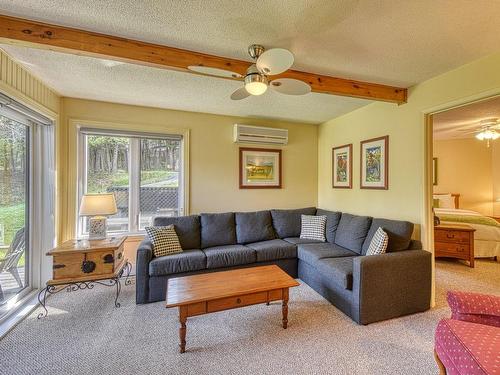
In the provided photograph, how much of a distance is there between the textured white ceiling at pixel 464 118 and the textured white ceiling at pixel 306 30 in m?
1.21

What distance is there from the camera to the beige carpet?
66.6 inches

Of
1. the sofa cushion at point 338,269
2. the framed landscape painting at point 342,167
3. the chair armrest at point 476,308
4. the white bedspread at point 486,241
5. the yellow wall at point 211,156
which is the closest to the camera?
the chair armrest at point 476,308

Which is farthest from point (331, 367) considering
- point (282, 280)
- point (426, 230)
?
point (426, 230)

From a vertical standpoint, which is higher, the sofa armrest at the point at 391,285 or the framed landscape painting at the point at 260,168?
the framed landscape painting at the point at 260,168

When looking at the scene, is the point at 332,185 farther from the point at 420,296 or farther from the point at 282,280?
the point at 282,280

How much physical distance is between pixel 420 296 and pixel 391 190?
123cm

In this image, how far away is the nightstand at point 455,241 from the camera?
378cm

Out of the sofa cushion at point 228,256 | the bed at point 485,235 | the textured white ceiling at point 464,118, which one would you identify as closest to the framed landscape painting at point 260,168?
the sofa cushion at point 228,256

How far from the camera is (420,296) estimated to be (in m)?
2.39

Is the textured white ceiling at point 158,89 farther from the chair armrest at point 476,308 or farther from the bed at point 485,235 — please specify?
the bed at point 485,235

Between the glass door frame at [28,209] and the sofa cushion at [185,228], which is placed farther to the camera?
the sofa cushion at [185,228]

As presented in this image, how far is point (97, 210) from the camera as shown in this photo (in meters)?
2.68

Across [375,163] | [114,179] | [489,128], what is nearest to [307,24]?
[375,163]

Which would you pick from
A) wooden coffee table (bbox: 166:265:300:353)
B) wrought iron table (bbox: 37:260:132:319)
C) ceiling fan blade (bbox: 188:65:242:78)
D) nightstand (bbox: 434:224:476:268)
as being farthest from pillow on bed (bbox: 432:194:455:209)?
wrought iron table (bbox: 37:260:132:319)
